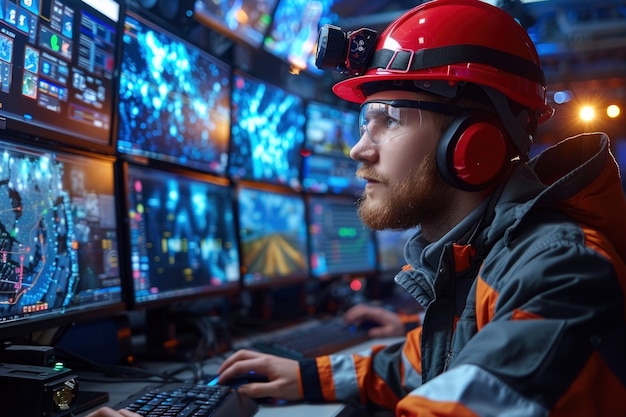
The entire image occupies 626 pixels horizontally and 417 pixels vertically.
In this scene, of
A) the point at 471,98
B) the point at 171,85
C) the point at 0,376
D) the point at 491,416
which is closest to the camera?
the point at 491,416

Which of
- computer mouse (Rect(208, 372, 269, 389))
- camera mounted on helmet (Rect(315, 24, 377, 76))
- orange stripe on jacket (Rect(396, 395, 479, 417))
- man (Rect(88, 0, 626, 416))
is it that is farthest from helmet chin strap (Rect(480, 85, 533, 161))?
computer mouse (Rect(208, 372, 269, 389))

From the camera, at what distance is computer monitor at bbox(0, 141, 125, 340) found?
3.61ft

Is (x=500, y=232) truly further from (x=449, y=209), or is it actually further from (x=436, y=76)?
(x=436, y=76)

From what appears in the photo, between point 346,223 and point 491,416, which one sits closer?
point 491,416

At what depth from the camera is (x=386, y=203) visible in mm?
1202

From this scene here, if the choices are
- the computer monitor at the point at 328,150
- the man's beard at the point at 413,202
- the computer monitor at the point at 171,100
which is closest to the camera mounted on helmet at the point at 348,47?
the man's beard at the point at 413,202

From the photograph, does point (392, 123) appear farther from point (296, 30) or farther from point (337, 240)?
point (296, 30)

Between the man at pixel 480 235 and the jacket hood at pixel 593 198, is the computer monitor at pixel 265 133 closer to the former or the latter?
the man at pixel 480 235

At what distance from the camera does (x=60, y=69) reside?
Answer: 1.26 metres

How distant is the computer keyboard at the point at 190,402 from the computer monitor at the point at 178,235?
0.42m

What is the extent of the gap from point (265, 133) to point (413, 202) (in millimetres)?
1169

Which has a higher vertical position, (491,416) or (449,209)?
(449,209)

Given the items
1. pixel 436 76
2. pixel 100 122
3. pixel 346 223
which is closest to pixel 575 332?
pixel 436 76

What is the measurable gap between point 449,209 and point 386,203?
0.14m
